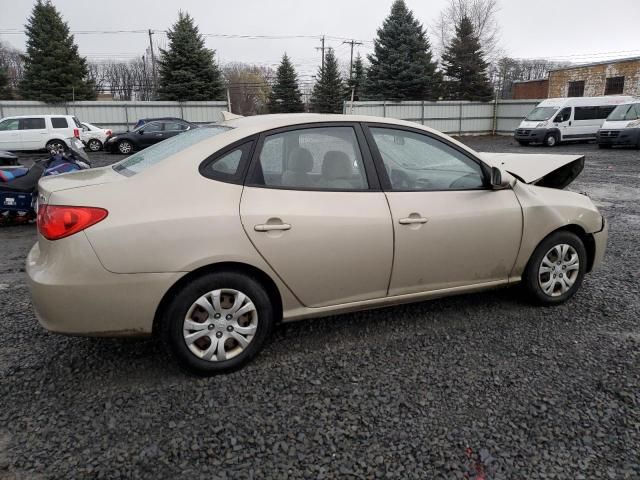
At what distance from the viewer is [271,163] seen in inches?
120

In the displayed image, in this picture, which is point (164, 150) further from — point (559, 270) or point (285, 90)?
point (285, 90)

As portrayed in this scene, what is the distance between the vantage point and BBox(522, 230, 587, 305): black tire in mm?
3816

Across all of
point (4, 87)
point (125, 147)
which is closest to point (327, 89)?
point (125, 147)

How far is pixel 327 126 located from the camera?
3283 millimetres

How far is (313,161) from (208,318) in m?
1.19

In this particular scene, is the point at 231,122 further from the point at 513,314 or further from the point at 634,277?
the point at 634,277

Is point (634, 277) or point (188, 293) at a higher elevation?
point (188, 293)

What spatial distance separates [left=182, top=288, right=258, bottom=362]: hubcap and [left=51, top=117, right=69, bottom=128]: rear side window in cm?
1976

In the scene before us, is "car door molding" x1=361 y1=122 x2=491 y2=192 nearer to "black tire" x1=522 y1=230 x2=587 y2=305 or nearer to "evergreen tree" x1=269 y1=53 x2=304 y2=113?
"black tire" x1=522 y1=230 x2=587 y2=305

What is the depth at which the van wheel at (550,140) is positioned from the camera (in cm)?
2195

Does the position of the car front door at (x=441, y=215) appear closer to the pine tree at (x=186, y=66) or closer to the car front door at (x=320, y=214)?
the car front door at (x=320, y=214)

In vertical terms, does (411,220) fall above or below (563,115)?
below

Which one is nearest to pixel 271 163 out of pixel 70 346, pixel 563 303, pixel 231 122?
pixel 231 122

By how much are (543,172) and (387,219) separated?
1812 mm
